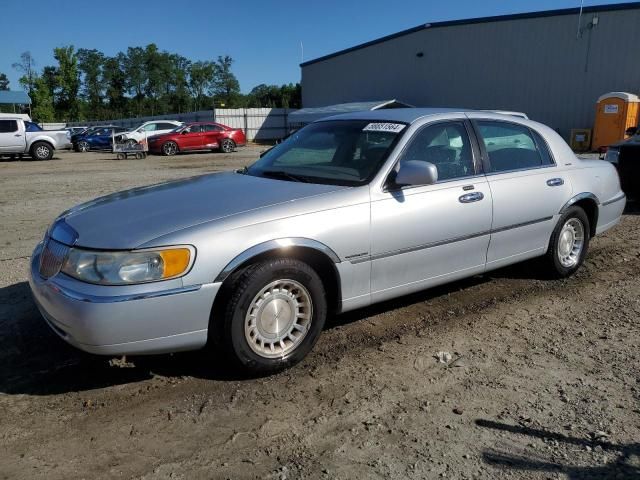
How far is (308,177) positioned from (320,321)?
1.07 meters

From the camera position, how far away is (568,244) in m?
5.12

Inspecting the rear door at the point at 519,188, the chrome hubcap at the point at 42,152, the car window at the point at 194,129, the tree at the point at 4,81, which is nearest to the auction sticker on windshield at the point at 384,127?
the rear door at the point at 519,188

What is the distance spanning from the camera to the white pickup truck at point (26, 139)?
21.1 meters

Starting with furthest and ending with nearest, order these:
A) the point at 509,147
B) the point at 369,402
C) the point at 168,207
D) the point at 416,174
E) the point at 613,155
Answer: the point at 613,155 → the point at 509,147 → the point at 416,174 → the point at 168,207 → the point at 369,402

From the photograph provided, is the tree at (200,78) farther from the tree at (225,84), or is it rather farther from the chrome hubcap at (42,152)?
the chrome hubcap at (42,152)

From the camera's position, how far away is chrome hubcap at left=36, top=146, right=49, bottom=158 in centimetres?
2240

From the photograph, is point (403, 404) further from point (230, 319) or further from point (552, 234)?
point (552, 234)

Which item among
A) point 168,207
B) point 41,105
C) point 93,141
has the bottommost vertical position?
point 93,141

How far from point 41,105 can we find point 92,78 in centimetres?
1918

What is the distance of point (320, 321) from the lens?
3.45 metres

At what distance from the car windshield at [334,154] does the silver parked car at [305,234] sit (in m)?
0.01

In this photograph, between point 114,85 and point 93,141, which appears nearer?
point 93,141

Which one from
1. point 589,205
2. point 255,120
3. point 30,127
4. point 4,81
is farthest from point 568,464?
point 4,81

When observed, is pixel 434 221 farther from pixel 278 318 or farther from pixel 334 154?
pixel 278 318
